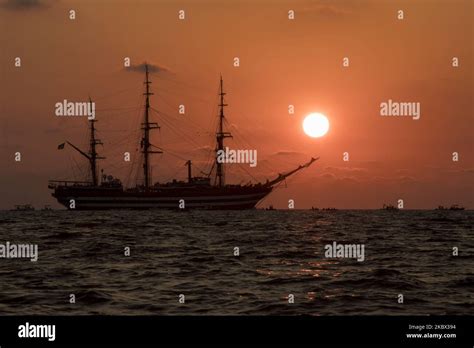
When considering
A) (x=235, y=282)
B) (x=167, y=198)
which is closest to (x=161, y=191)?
(x=167, y=198)

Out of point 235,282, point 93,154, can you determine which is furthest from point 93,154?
point 235,282

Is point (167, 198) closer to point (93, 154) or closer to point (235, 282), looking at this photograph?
point (93, 154)

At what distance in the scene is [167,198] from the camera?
13400 centimetres

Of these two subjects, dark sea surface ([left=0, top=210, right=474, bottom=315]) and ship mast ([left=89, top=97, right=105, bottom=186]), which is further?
ship mast ([left=89, top=97, right=105, bottom=186])

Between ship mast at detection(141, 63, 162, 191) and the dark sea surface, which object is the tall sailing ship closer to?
ship mast at detection(141, 63, 162, 191)

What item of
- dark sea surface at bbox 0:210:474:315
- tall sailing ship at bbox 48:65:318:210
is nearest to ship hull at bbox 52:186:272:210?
tall sailing ship at bbox 48:65:318:210

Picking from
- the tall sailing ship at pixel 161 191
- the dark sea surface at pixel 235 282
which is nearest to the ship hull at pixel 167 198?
the tall sailing ship at pixel 161 191

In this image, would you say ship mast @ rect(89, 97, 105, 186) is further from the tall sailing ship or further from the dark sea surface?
the dark sea surface

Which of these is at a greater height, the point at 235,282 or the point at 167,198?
the point at 167,198

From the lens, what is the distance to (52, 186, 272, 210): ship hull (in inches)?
5217

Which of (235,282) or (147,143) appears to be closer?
(235,282)

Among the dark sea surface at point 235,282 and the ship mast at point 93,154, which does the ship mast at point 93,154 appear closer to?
the ship mast at point 93,154

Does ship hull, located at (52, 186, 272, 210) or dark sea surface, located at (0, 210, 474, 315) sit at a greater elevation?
ship hull, located at (52, 186, 272, 210)
